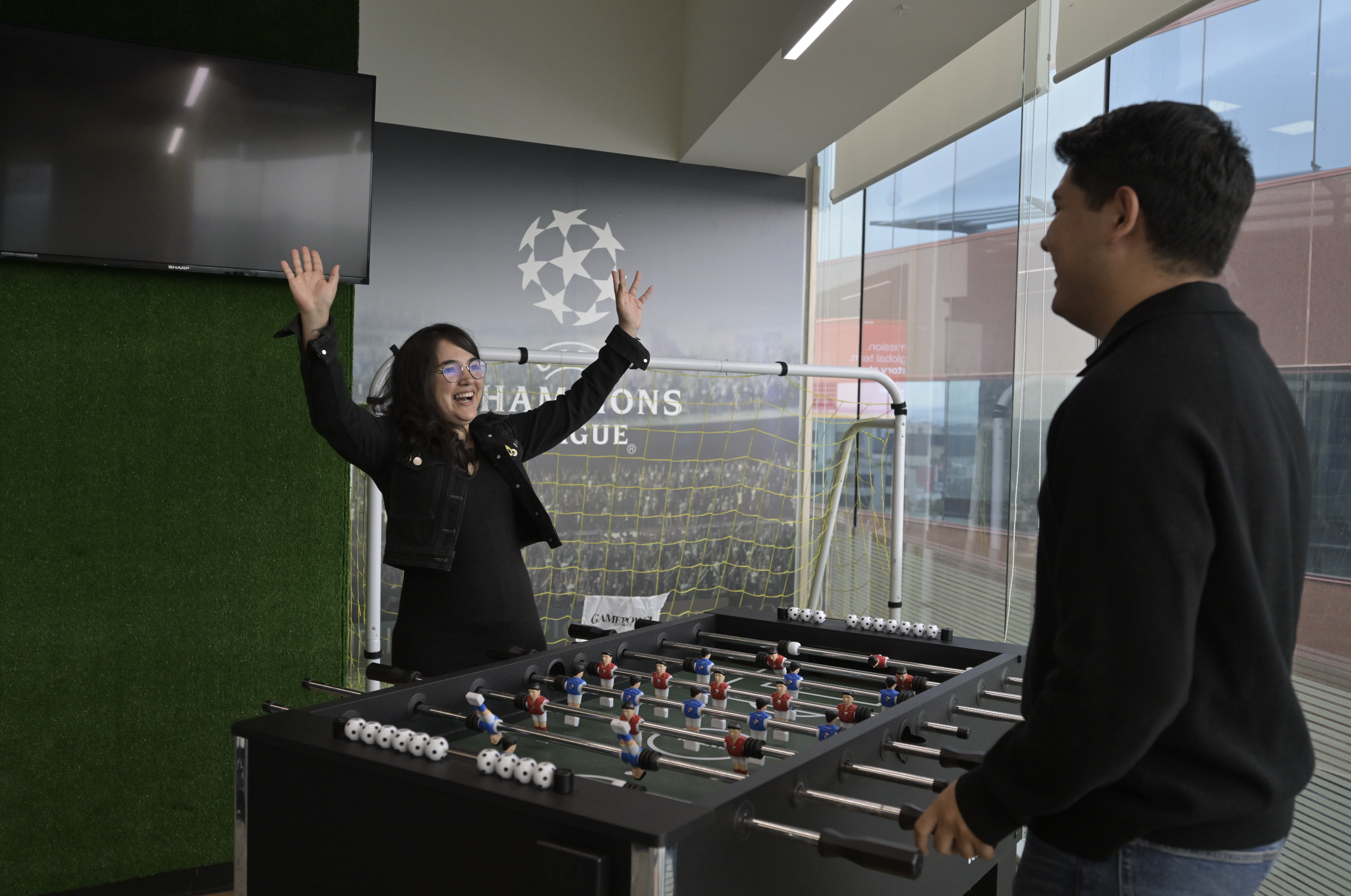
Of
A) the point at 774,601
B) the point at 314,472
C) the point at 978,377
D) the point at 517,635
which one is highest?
the point at 978,377

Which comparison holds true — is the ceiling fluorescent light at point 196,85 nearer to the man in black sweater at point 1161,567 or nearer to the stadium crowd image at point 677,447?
the stadium crowd image at point 677,447

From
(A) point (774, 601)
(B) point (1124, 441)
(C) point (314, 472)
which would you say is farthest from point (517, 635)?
(A) point (774, 601)

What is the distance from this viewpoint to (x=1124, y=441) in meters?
0.93

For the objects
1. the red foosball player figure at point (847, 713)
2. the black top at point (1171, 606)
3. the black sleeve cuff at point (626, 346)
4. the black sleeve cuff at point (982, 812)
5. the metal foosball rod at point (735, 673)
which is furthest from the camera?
the black sleeve cuff at point (626, 346)

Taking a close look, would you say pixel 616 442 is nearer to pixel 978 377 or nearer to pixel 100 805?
pixel 978 377

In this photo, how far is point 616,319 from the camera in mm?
4516

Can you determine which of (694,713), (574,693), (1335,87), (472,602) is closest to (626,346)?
(472,602)

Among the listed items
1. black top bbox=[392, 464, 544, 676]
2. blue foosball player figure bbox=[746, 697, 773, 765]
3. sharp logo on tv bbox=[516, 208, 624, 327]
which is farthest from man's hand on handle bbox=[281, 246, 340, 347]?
sharp logo on tv bbox=[516, 208, 624, 327]

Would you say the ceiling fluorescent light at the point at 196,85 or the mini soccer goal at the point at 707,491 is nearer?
the ceiling fluorescent light at the point at 196,85

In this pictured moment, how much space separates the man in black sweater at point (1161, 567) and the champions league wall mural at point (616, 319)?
3091 mm

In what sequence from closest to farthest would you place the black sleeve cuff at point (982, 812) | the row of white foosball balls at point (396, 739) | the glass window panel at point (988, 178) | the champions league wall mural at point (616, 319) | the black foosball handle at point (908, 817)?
the black sleeve cuff at point (982, 812), the black foosball handle at point (908, 817), the row of white foosball balls at point (396, 739), the glass window panel at point (988, 178), the champions league wall mural at point (616, 319)

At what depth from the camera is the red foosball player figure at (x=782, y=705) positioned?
1721 mm

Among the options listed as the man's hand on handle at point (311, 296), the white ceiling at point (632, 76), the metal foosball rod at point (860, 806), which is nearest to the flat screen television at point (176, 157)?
the man's hand on handle at point (311, 296)

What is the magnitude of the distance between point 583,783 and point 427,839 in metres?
0.21
